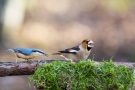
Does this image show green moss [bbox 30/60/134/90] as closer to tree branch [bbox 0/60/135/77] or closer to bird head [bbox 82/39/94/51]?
tree branch [bbox 0/60/135/77]

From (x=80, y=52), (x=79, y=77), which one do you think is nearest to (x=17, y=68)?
(x=79, y=77)

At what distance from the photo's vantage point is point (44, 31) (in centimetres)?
1184

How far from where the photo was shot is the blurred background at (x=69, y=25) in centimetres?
1127

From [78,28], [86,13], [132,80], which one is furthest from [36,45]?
[132,80]

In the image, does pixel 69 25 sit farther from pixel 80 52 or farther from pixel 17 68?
pixel 17 68

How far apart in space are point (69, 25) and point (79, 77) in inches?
366

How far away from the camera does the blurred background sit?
37.0ft

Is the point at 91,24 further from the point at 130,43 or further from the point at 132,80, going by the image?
the point at 132,80

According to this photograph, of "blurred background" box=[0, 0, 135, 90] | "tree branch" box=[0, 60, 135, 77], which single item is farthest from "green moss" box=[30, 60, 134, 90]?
"blurred background" box=[0, 0, 135, 90]

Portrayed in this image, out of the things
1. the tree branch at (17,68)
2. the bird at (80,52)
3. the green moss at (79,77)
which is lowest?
the green moss at (79,77)

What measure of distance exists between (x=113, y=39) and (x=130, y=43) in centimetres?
64

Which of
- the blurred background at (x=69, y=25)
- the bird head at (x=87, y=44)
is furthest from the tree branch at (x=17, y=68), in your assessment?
the blurred background at (x=69, y=25)

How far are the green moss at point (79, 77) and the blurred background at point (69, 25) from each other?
7.63 m

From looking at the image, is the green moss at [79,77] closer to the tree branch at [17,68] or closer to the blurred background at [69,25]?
the tree branch at [17,68]
